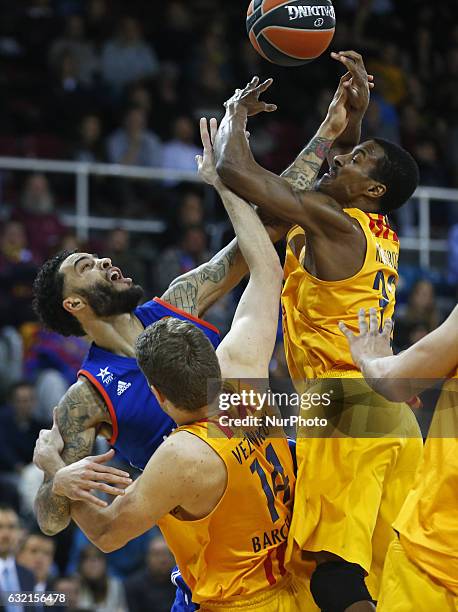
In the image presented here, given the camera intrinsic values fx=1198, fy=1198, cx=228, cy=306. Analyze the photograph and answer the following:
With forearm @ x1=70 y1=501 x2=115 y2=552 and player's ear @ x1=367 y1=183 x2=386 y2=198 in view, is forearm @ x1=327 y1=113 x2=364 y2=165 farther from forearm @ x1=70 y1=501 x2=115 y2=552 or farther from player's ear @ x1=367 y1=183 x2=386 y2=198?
forearm @ x1=70 y1=501 x2=115 y2=552

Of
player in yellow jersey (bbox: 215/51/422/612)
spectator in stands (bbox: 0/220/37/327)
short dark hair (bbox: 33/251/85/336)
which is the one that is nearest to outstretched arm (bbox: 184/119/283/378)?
player in yellow jersey (bbox: 215/51/422/612)

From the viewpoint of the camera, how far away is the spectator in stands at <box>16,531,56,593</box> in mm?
8203

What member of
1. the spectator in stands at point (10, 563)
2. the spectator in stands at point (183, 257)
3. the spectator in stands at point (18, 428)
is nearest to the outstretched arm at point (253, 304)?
the spectator in stands at point (10, 563)

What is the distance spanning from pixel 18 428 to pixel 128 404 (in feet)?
14.7

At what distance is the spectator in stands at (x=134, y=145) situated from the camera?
12.3 meters

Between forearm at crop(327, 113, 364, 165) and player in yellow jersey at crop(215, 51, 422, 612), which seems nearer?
player in yellow jersey at crop(215, 51, 422, 612)

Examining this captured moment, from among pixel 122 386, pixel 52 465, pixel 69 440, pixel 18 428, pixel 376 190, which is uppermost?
pixel 376 190

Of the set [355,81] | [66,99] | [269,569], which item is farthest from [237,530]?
[66,99]

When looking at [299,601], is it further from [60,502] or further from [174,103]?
[174,103]

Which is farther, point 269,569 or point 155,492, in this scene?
point 269,569

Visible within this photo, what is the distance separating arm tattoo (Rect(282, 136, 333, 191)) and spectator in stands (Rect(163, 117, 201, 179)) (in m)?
7.30

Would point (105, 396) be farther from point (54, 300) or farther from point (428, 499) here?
point (428, 499)

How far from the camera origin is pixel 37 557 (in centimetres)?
826

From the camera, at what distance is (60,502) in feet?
15.5
